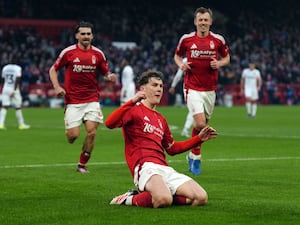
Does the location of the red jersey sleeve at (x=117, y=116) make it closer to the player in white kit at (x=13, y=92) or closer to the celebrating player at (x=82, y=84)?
the celebrating player at (x=82, y=84)

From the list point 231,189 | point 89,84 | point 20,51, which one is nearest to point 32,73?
point 20,51

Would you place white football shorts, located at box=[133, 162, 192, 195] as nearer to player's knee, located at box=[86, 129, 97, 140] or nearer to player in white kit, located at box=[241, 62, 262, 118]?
player's knee, located at box=[86, 129, 97, 140]

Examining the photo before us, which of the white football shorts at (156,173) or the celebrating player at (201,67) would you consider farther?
the celebrating player at (201,67)

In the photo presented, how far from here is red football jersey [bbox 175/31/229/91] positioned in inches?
653

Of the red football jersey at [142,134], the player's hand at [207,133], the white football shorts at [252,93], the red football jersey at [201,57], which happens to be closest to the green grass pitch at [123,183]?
the red football jersey at [142,134]

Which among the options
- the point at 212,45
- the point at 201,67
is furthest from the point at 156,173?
the point at 212,45

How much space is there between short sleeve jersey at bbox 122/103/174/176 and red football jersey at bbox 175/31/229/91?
501 centimetres

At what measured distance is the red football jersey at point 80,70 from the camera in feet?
53.5

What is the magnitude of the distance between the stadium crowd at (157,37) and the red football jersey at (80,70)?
37.5 meters

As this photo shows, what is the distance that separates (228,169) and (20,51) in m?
41.3

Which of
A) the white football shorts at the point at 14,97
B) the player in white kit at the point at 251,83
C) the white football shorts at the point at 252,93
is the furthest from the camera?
the player in white kit at the point at 251,83

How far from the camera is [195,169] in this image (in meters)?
15.9

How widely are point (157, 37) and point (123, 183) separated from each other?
5022cm

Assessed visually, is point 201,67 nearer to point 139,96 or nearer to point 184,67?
point 184,67
